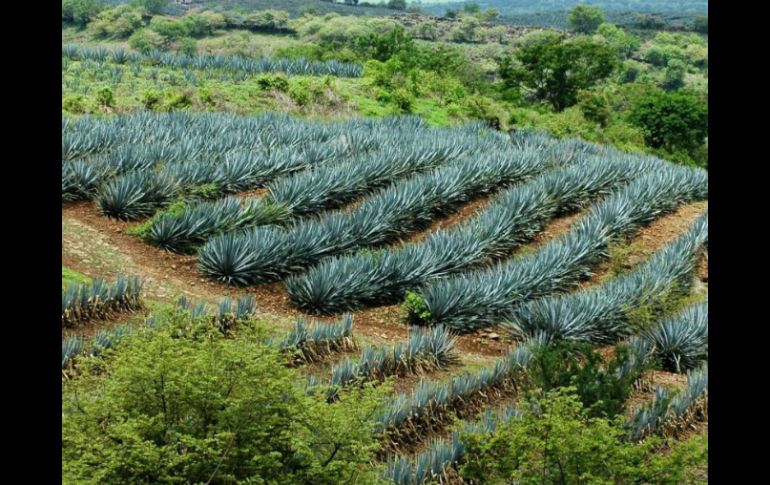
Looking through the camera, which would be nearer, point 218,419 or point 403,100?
point 218,419

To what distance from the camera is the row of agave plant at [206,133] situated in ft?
38.8

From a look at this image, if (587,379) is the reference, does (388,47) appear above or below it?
above

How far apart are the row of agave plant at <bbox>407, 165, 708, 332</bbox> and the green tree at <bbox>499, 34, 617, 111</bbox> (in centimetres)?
1751

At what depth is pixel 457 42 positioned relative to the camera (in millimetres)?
67312

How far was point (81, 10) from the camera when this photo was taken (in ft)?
169

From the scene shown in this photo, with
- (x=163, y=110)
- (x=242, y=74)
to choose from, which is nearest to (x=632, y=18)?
(x=242, y=74)

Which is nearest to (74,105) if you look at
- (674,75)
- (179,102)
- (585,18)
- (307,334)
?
(179,102)

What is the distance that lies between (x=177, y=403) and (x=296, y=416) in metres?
0.52

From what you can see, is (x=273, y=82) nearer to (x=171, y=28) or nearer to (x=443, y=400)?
(x=443, y=400)

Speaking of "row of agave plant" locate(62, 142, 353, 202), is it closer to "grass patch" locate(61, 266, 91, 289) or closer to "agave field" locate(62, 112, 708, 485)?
"agave field" locate(62, 112, 708, 485)

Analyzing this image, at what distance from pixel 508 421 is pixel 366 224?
528 centimetres

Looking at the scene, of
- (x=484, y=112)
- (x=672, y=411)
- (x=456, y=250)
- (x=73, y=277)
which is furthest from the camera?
(x=484, y=112)

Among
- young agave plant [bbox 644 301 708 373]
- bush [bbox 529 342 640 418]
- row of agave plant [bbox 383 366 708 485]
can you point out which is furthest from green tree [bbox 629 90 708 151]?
bush [bbox 529 342 640 418]

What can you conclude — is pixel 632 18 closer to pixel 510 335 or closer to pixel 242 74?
pixel 242 74
